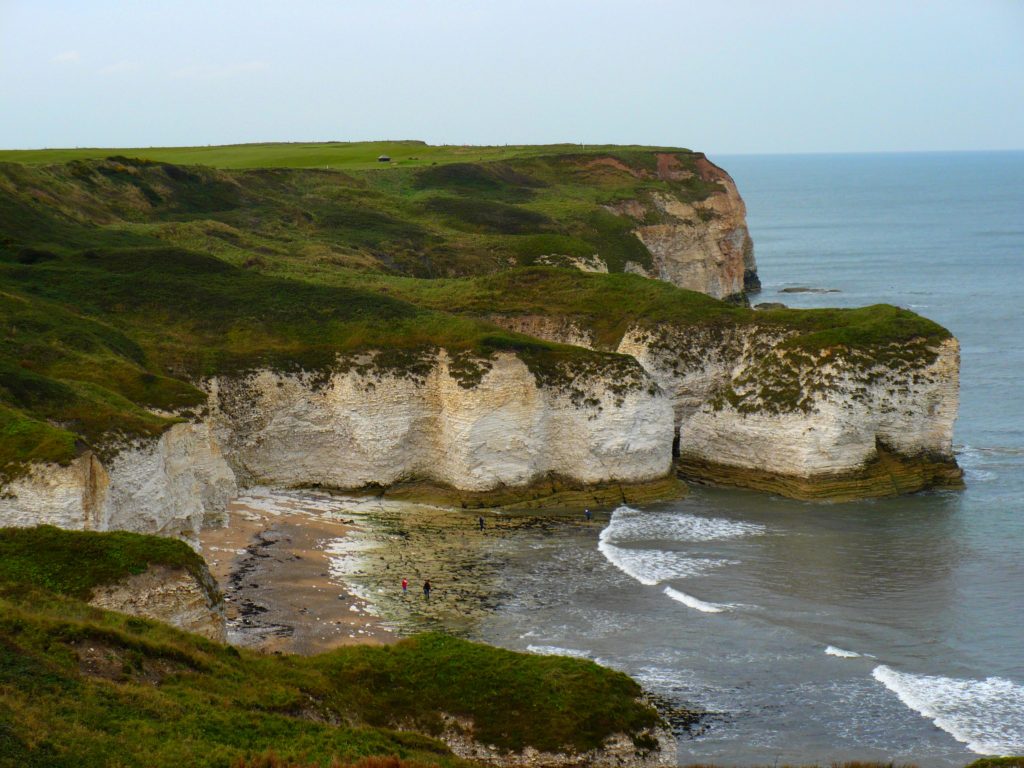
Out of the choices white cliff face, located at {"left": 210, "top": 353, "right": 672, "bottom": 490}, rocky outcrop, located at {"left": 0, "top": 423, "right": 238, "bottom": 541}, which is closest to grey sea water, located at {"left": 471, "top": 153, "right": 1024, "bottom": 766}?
white cliff face, located at {"left": 210, "top": 353, "right": 672, "bottom": 490}

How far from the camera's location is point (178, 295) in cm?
5194

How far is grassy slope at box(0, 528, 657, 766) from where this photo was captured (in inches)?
774

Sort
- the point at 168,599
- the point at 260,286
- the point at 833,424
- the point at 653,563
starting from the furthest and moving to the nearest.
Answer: the point at 260,286, the point at 833,424, the point at 653,563, the point at 168,599

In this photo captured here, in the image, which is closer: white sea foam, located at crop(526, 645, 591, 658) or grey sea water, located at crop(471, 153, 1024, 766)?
grey sea water, located at crop(471, 153, 1024, 766)

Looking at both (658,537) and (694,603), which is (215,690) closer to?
(694,603)

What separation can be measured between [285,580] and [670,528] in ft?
47.3

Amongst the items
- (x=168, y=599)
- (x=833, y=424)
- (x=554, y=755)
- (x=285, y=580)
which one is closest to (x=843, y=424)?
(x=833, y=424)

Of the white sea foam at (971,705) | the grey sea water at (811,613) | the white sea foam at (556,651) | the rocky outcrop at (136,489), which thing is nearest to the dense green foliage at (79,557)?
the rocky outcrop at (136,489)

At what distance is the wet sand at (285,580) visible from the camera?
3381 centimetres

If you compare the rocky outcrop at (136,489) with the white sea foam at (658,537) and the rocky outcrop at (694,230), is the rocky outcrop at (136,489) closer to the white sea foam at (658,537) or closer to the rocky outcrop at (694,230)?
the white sea foam at (658,537)

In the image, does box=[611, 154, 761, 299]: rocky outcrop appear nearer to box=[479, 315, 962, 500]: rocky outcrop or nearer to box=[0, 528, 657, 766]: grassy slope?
box=[479, 315, 962, 500]: rocky outcrop

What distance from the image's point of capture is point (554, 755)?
78.9 ft

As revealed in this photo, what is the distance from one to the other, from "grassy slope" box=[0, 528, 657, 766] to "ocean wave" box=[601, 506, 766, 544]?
1767 centimetres

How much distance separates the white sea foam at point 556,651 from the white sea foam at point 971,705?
742cm
